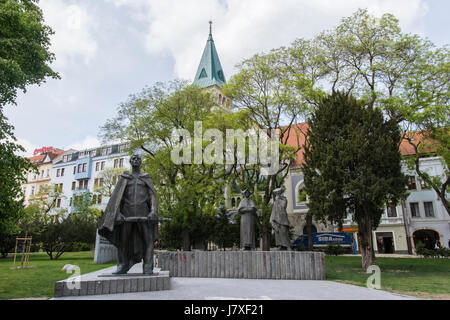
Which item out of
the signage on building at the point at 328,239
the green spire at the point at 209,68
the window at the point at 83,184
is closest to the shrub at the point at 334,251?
the signage on building at the point at 328,239

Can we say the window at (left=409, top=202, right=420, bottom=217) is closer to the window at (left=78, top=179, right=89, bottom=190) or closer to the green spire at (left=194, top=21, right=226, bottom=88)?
the green spire at (left=194, top=21, right=226, bottom=88)

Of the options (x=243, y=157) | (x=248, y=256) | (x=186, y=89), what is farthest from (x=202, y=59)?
(x=248, y=256)

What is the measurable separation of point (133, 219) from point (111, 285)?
132cm

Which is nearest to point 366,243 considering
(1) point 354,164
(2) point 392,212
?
(1) point 354,164

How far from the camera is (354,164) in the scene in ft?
45.1

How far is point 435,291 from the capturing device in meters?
7.82

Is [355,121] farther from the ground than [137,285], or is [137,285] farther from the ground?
[355,121]

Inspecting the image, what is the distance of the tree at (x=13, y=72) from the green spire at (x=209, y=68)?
29.7m

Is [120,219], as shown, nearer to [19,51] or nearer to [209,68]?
[19,51]

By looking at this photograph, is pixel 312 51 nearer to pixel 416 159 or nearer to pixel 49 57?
pixel 416 159

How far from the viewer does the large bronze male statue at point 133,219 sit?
631 centimetres

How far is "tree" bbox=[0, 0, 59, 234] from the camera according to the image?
11.2 metres

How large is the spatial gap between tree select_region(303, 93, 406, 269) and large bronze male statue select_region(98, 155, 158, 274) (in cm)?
941

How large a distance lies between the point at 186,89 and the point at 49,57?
9.10 metres
